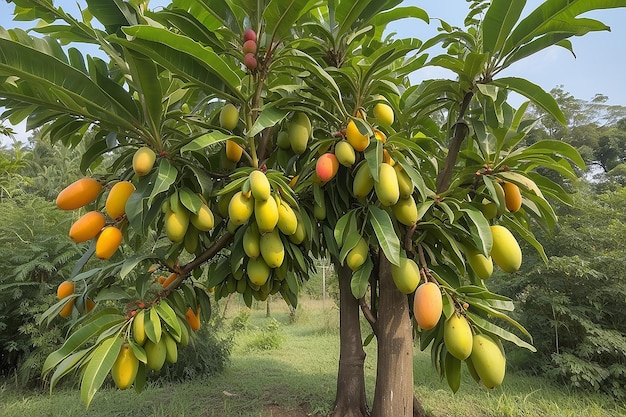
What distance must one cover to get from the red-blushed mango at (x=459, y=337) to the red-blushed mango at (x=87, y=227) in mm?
1219

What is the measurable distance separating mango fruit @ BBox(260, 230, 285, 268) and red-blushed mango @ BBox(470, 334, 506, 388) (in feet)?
2.19

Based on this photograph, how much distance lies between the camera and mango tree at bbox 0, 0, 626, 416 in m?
1.24

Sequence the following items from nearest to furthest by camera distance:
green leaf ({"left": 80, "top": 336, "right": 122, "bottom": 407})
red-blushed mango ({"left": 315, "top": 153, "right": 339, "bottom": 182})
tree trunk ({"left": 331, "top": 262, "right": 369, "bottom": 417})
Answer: green leaf ({"left": 80, "top": 336, "right": 122, "bottom": 407}) < red-blushed mango ({"left": 315, "top": 153, "right": 339, "bottom": 182}) < tree trunk ({"left": 331, "top": 262, "right": 369, "bottom": 417})

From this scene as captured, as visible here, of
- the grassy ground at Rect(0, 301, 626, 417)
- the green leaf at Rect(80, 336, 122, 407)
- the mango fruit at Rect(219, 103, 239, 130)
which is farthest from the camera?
A: the grassy ground at Rect(0, 301, 626, 417)

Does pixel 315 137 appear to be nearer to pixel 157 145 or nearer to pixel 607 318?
pixel 157 145

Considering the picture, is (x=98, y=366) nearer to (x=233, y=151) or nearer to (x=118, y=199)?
(x=118, y=199)

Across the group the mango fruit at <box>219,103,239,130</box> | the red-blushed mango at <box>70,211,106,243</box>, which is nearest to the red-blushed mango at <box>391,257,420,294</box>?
the mango fruit at <box>219,103,239,130</box>

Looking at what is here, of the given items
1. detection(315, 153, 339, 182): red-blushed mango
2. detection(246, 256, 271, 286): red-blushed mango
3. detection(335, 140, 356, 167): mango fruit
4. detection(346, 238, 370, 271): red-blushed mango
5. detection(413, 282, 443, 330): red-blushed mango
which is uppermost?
detection(335, 140, 356, 167): mango fruit

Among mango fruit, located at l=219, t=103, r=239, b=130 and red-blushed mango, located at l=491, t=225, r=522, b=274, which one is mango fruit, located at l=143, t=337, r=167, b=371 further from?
red-blushed mango, located at l=491, t=225, r=522, b=274

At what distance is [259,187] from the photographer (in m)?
1.22

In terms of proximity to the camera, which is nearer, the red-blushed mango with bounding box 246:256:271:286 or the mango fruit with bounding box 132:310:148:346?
the mango fruit with bounding box 132:310:148:346

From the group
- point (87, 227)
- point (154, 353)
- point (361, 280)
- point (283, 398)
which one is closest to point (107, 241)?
point (87, 227)

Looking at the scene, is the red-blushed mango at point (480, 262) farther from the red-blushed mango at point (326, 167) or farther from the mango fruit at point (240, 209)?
the mango fruit at point (240, 209)

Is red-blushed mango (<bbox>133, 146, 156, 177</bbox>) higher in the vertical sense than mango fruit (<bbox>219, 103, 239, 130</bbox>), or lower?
lower
